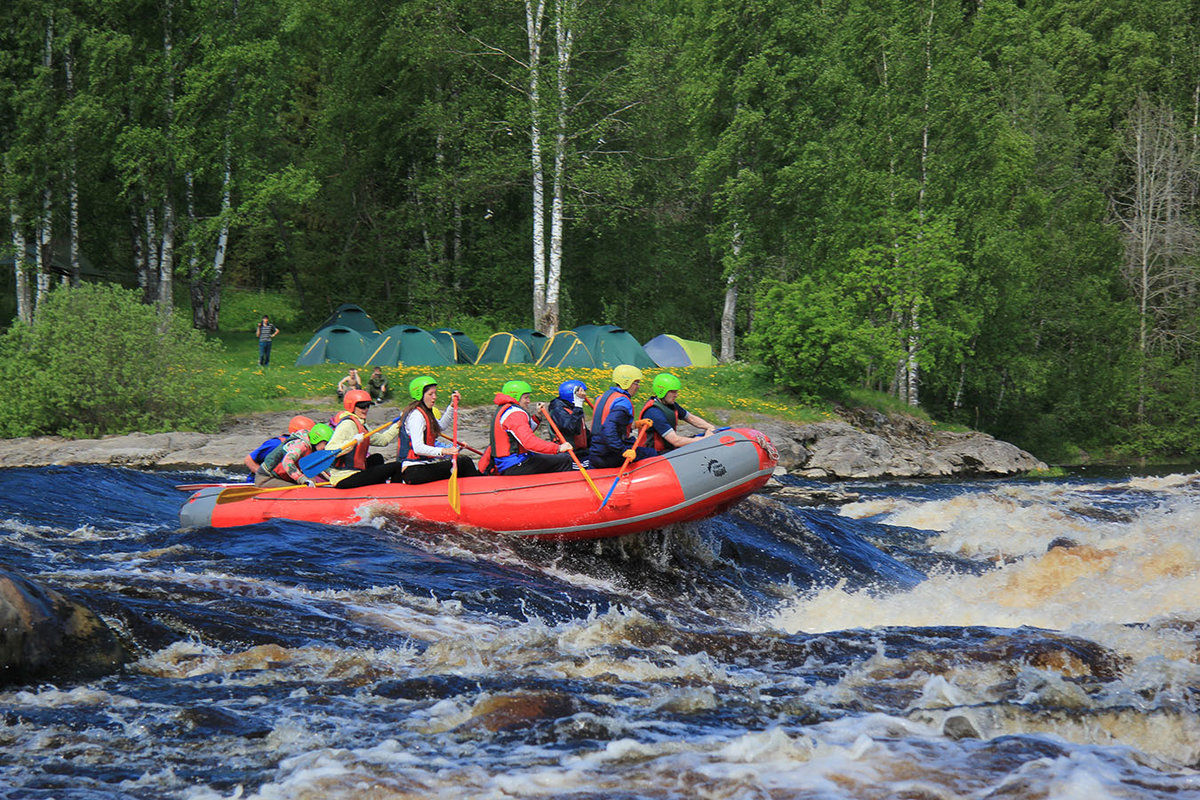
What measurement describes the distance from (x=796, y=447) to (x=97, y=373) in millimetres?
14592

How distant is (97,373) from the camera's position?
61.0 feet

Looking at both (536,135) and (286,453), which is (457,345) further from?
(286,453)

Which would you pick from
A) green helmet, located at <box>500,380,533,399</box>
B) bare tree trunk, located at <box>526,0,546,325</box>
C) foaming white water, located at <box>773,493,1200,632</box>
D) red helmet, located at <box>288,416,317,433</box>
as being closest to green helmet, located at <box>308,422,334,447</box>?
red helmet, located at <box>288,416,317,433</box>

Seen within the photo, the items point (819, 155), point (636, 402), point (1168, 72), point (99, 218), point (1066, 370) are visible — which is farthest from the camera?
point (1168, 72)

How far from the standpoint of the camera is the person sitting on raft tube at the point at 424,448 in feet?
32.8

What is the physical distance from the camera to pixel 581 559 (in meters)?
9.40

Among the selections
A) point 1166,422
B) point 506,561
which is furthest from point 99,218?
point 1166,422

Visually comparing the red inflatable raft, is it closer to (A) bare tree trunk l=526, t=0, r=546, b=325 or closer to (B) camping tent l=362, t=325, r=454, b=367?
(B) camping tent l=362, t=325, r=454, b=367

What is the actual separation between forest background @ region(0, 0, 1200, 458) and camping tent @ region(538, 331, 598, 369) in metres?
0.51

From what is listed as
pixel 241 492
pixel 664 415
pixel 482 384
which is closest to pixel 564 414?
pixel 664 415

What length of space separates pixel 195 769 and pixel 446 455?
19.1 feet

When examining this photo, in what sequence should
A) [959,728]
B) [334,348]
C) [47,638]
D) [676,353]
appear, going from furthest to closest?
[676,353] < [334,348] < [47,638] < [959,728]

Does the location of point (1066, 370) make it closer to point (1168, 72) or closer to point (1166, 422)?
point (1166, 422)

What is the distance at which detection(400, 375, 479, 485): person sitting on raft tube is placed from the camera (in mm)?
10008
